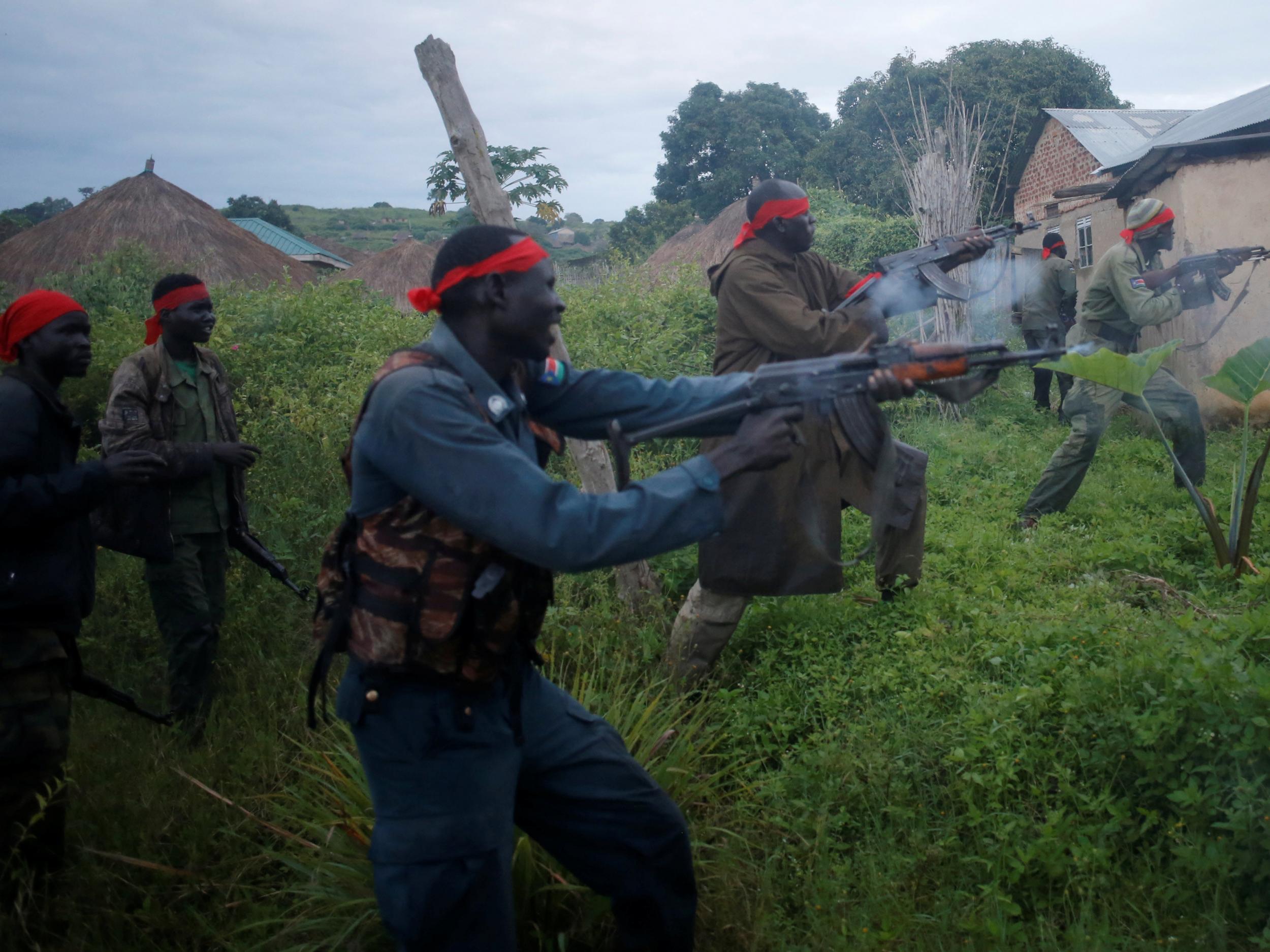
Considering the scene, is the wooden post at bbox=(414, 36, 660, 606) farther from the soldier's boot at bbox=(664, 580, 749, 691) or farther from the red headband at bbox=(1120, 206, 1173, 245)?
the red headband at bbox=(1120, 206, 1173, 245)

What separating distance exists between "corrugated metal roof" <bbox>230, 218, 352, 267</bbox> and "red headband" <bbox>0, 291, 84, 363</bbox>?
90.0 feet

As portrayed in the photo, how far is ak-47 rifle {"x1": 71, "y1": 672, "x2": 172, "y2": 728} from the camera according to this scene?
337 centimetres

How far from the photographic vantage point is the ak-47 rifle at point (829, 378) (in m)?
2.23

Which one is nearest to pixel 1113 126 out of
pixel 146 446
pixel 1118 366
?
pixel 1118 366

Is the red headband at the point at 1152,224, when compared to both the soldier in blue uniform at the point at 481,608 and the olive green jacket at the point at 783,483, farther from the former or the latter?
the soldier in blue uniform at the point at 481,608

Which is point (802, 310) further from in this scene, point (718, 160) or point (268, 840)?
point (718, 160)

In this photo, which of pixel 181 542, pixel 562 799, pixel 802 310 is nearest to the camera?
pixel 562 799

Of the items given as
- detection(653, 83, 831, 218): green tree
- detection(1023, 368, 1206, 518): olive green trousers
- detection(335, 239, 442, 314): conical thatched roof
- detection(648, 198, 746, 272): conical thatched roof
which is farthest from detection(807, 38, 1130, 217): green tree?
detection(1023, 368, 1206, 518): olive green trousers

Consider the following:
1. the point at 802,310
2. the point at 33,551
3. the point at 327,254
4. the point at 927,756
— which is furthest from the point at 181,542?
the point at 327,254

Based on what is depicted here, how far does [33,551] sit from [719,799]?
97.7 inches

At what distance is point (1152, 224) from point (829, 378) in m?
5.73

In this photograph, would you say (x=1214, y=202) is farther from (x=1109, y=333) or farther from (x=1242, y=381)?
(x=1242, y=381)

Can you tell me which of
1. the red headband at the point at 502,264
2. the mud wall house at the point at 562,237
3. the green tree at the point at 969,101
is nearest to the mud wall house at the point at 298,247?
the green tree at the point at 969,101

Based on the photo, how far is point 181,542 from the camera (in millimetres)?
4375
